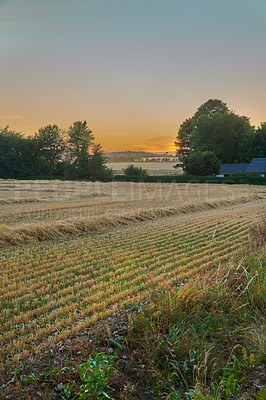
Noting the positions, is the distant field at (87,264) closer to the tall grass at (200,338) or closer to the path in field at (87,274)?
the path in field at (87,274)

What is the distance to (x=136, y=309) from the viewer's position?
489cm

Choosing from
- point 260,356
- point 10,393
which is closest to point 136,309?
point 260,356

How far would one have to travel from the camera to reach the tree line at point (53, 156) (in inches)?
2329

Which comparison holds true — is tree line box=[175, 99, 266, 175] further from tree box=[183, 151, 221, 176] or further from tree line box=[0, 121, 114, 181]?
tree line box=[0, 121, 114, 181]

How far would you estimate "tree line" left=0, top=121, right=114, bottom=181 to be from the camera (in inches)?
2329

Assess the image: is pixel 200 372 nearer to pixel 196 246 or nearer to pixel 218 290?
pixel 218 290

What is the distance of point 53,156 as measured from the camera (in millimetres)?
63500

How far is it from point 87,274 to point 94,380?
3.40 m

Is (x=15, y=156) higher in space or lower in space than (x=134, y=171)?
higher

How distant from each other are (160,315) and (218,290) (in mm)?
1234

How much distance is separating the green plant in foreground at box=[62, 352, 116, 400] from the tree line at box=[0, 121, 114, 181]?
5464 cm

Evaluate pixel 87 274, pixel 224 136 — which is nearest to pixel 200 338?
pixel 87 274

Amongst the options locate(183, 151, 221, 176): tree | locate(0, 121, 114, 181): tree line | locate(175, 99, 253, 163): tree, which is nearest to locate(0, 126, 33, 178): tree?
locate(0, 121, 114, 181): tree line

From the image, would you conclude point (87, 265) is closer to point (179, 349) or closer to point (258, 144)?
point (179, 349)
